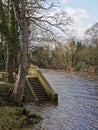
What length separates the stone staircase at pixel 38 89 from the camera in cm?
2459

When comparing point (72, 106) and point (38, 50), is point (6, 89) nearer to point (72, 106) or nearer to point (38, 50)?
point (72, 106)

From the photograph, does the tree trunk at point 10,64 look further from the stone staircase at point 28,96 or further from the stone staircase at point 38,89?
the stone staircase at point 28,96

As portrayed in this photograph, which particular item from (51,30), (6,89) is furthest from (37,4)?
(6,89)

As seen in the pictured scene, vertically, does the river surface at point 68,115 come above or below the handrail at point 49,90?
below

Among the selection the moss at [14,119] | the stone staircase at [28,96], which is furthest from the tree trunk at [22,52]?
the stone staircase at [28,96]

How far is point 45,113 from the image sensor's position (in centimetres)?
1892

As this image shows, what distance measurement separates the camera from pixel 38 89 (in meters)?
25.8

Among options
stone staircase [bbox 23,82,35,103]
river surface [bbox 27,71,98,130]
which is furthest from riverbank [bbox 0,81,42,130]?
stone staircase [bbox 23,82,35,103]

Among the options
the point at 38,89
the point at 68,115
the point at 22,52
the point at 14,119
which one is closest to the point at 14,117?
the point at 14,119

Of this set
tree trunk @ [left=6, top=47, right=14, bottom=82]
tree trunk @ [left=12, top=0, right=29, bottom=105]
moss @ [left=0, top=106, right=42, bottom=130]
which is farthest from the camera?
tree trunk @ [left=6, top=47, right=14, bottom=82]

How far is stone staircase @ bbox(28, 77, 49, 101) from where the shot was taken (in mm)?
24594

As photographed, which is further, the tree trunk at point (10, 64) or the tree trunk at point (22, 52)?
the tree trunk at point (10, 64)

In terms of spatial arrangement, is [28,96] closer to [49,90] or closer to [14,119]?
[49,90]

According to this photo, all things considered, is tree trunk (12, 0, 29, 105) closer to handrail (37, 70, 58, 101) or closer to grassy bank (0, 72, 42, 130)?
grassy bank (0, 72, 42, 130)
